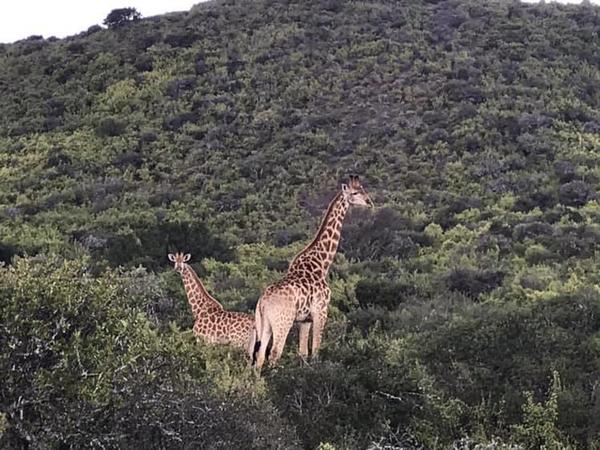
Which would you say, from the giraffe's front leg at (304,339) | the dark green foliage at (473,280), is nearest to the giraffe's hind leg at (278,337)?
the giraffe's front leg at (304,339)

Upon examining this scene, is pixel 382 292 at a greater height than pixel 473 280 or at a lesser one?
greater

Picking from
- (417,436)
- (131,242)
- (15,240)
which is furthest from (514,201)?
(417,436)

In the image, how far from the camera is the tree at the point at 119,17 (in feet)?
165

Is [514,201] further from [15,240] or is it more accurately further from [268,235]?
[15,240]

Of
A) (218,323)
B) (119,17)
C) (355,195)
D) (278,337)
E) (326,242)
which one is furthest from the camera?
(119,17)

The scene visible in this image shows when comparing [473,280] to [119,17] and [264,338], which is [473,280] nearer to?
[264,338]

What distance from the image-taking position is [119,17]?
5038 centimetres

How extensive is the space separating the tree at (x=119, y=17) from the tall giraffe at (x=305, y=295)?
40.4m

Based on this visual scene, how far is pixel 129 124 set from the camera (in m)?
37.2

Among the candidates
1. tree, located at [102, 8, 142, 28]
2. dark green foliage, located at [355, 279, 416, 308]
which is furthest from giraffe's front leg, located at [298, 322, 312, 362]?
tree, located at [102, 8, 142, 28]

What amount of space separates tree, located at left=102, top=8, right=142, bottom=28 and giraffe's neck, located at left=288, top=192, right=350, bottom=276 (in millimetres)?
40299

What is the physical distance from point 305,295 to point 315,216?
17.3 metres

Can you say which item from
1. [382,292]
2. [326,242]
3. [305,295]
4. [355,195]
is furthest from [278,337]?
[382,292]

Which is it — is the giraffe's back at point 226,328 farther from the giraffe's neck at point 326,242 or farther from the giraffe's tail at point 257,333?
the giraffe's neck at point 326,242
